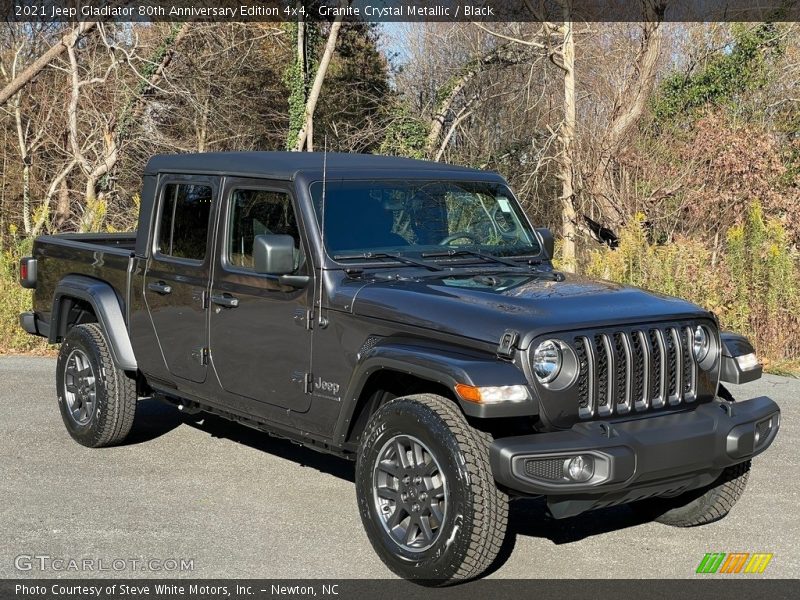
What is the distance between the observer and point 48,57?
25.6m

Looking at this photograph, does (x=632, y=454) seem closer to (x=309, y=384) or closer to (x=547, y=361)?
(x=547, y=361)

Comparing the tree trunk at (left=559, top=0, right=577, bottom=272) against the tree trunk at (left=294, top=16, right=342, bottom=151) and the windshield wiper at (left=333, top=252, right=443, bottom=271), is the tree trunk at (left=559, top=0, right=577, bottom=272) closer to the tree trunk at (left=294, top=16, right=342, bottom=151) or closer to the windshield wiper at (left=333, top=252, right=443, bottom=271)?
the tree trunk at (left=294, top=16, right=342, bottom=151)

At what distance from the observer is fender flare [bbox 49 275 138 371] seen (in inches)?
281

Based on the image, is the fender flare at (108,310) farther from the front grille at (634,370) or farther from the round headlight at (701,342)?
the round headlight at (701,342)

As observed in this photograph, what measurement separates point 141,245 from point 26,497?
5.86ft

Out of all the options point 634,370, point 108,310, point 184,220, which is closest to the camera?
point 634,370

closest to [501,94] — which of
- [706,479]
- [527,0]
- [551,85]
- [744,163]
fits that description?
[551,85]

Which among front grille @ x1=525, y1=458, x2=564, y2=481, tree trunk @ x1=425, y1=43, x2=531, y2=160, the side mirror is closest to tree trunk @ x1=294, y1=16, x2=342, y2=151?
tree trunk @ x1=425, y1=43, x2=531, y2=160

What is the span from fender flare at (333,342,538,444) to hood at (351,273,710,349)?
0.12 metres

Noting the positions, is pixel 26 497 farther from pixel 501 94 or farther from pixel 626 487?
pixel 501 94

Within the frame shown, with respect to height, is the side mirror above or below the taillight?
above

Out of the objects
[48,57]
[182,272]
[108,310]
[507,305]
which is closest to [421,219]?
[507,305]

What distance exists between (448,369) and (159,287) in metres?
2.79

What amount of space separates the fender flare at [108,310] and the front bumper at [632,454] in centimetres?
338
